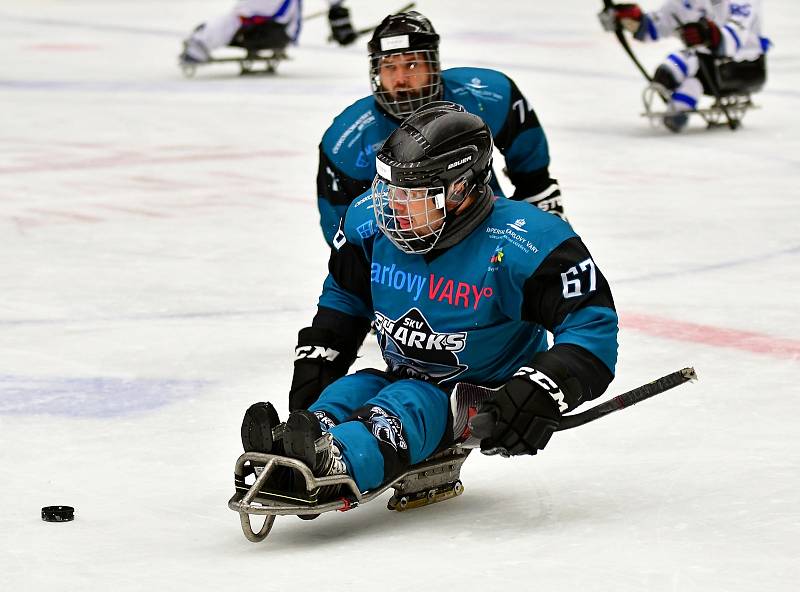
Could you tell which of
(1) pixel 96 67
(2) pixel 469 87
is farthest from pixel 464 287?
(1) pixel 96 67

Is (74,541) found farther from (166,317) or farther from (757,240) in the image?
(757,240)

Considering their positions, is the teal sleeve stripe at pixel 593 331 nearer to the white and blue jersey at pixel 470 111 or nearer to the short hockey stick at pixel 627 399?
the short hockey stick at pixel 627 399

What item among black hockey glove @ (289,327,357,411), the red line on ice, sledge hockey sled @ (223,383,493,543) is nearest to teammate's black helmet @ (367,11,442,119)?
the red line on ice

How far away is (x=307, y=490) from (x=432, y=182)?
75 cm

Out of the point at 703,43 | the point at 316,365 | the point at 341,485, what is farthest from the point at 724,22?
the point at 341,485

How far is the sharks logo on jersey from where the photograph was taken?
12.6ft

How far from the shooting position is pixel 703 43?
11062 millimetres

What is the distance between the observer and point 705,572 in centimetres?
329

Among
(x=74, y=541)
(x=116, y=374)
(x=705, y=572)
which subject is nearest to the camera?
(x=705, y=572)

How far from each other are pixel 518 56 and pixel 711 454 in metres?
11.5

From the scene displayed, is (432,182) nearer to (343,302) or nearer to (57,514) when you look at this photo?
(343,302)

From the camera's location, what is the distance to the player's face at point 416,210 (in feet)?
12.3

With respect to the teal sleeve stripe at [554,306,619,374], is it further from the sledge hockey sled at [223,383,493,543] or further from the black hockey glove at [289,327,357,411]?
the black hockey glove at [289,327,357,411]

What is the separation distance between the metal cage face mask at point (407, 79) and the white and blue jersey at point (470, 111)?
0.30ft
